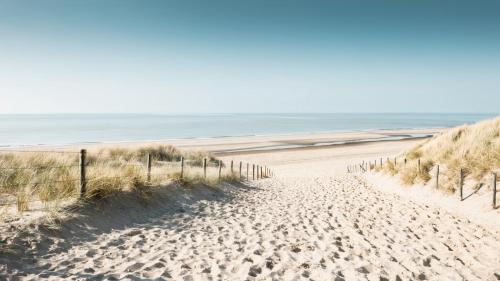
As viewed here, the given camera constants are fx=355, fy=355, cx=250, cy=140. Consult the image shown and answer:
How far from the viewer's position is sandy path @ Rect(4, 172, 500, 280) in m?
5.69

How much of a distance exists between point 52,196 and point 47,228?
1821 millimetres

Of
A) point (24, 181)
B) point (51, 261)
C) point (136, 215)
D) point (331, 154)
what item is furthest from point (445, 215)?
point (331, 154)

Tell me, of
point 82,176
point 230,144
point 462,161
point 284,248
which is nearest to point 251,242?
point 284,248

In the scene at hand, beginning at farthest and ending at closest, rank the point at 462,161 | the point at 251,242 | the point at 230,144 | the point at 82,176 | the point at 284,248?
the point at 230,144
the point at 462,161
the point at 82,176
the point at 251,242
the point at 284,248

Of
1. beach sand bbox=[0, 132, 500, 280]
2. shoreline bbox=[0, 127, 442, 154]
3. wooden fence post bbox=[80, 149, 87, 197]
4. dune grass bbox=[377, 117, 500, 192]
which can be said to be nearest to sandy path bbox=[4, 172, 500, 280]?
beach sand bbox=[0, 132, 500, 280]

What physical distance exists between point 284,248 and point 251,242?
727 mm

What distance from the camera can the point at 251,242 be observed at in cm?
741

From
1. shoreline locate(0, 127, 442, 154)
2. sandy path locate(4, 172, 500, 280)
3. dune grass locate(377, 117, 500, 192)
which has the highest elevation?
dune grass locate(377, 117, 500, 192)

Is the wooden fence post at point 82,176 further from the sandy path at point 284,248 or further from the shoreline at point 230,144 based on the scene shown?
the shoreline at point 230,144

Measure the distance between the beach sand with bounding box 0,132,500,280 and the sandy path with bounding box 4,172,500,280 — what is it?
0.9 inches

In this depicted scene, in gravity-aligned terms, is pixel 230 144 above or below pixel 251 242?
below

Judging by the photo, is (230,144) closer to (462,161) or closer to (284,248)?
(462,161)

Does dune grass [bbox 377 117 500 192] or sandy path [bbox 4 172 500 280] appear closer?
sandy path [bbox 4 172 500 280]

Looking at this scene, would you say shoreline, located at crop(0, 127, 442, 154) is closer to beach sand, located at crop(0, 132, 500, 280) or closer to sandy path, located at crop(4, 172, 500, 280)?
beach sand, located at crop(0, 132, 500, 280)
